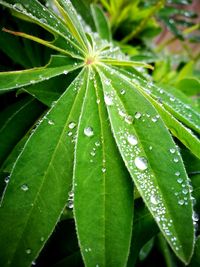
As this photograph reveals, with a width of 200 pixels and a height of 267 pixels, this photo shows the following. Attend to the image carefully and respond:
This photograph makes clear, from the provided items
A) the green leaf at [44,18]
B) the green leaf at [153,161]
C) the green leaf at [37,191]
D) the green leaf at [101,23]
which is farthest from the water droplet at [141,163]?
the green leaf at [101,23]

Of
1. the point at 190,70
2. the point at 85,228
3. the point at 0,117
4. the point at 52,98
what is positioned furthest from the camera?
the point at 190,70

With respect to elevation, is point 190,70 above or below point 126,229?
above

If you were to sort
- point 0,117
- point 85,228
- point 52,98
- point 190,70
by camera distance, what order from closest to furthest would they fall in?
1. point 85,228
2. point 52,98
3. point 0,117
4. point 190,70

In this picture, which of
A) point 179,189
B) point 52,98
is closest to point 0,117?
point 52,98

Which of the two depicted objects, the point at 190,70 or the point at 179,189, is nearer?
the point at 179,189

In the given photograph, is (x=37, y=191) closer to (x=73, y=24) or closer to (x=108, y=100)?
(x=108, y=100)

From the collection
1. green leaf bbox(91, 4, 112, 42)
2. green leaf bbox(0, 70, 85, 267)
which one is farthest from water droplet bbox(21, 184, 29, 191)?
green leaf bbox(91, 4, 112, 42)

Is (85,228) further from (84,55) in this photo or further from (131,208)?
(84,55)

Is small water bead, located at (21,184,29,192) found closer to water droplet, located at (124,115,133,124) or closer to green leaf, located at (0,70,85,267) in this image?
green leaf, located at (0,70,85,267)
